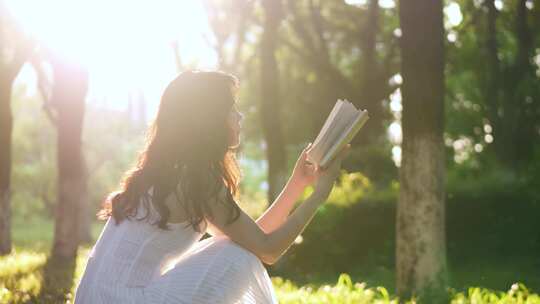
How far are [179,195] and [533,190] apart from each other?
13.9 meters

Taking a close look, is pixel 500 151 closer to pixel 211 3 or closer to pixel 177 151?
pixel 211 3

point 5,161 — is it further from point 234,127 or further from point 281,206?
point 234,127

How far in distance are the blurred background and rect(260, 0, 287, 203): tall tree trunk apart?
0.08 feet

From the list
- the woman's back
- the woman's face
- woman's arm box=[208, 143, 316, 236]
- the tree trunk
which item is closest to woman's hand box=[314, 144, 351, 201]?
woman's arm box=[208, 143, 316, 236]

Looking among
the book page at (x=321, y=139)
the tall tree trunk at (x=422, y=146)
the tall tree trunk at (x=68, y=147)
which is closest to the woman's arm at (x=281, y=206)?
the book page at (x=321, y=139)

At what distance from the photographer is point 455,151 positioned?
37.7 meters

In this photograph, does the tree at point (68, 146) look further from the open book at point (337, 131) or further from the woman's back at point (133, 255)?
the woman's back at point (133, 255)

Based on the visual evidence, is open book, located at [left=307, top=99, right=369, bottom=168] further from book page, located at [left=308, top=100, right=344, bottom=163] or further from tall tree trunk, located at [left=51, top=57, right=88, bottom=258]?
tall tree trunk, located at [left=51, top=57, right=88, bottom=258]

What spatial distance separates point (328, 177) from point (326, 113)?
26627mm

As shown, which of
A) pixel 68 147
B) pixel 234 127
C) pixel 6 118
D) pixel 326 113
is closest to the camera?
pixel 234 127

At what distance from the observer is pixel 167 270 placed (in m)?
4.34

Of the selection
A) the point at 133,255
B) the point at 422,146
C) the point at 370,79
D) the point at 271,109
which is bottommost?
the point at 133,255

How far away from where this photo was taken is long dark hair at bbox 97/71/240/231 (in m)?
4.28

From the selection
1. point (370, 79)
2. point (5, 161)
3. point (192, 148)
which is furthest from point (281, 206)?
point (370, 79)
